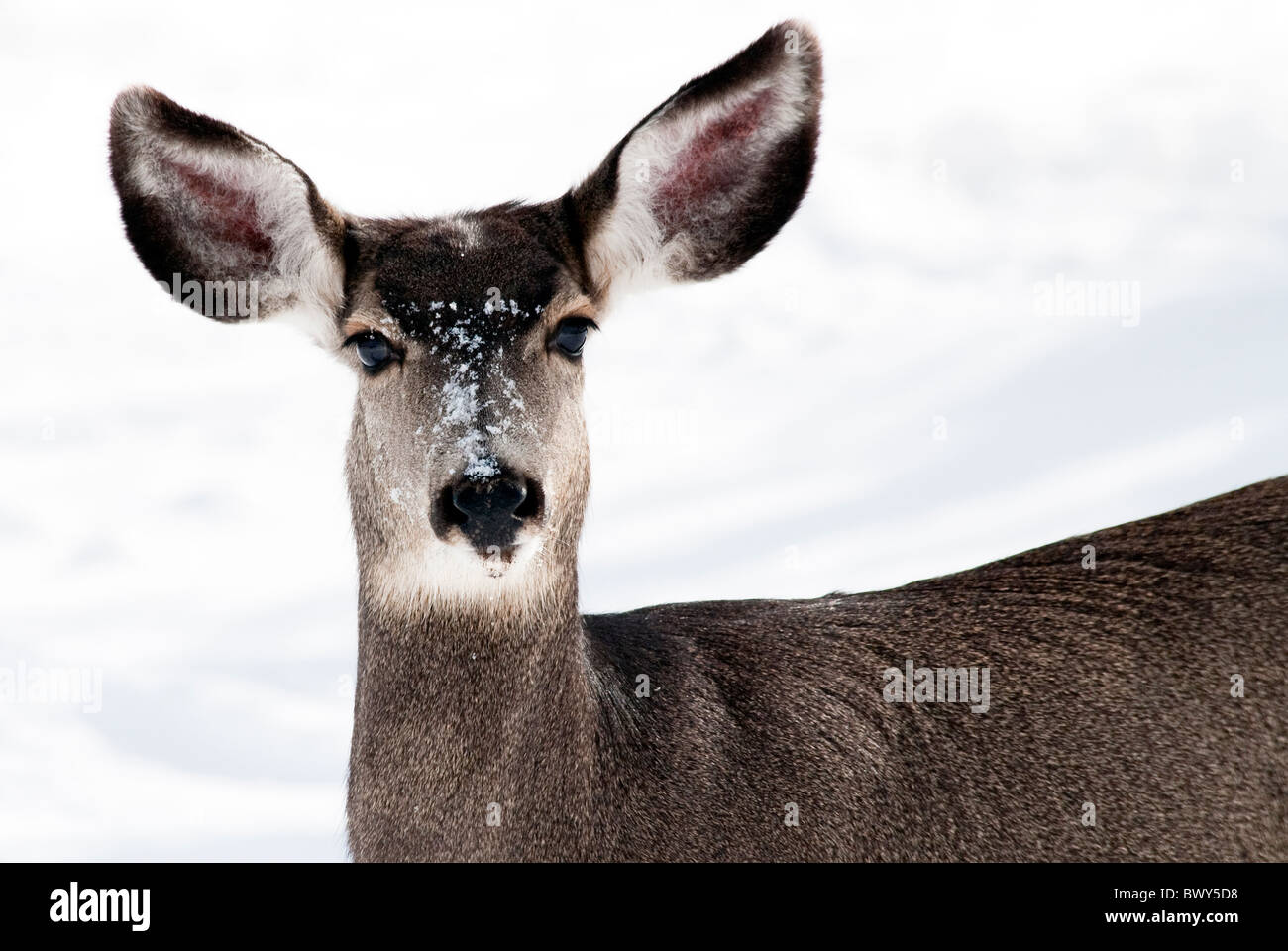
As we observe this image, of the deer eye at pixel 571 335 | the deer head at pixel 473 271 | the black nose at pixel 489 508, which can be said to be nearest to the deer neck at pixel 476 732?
the deer head at pixel 473 271

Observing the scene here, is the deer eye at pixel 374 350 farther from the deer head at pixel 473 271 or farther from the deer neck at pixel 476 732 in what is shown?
the deer neck at pixel 476 732

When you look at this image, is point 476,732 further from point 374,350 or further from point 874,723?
point 874,723

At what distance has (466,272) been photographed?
6.14m

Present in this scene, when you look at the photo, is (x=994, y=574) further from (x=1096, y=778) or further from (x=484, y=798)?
(x=484, y=798)

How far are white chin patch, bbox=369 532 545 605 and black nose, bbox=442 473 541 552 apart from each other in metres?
0.30

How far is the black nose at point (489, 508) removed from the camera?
547cm

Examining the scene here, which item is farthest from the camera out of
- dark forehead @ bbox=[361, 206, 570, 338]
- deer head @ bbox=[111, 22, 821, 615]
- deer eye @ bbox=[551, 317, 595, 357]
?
deer eye @ bbox=[551, 317, 595, 357]

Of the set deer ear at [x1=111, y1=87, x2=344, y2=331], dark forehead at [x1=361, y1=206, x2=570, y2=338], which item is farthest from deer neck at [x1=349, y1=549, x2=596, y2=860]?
deer ear at [x1=111, y1=87, x2=344, y2=331]

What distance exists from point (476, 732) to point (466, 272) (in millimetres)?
1845

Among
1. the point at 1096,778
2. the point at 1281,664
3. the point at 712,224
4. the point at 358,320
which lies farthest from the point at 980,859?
the point at 358,320

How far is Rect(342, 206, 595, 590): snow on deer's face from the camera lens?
18.2 ft

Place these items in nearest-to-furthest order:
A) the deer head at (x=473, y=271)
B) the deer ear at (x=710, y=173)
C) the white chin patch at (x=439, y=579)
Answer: the deer head at (x=473, y=271), the white chin patch at (x=439, y=579), the deer ear at (x=710, y=173)

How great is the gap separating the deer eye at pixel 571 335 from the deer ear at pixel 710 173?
0.36 meters

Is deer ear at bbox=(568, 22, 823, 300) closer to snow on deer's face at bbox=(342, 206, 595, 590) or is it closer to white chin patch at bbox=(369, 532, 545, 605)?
snow on deer's face at bbox=(342, 206, 595, 590)
